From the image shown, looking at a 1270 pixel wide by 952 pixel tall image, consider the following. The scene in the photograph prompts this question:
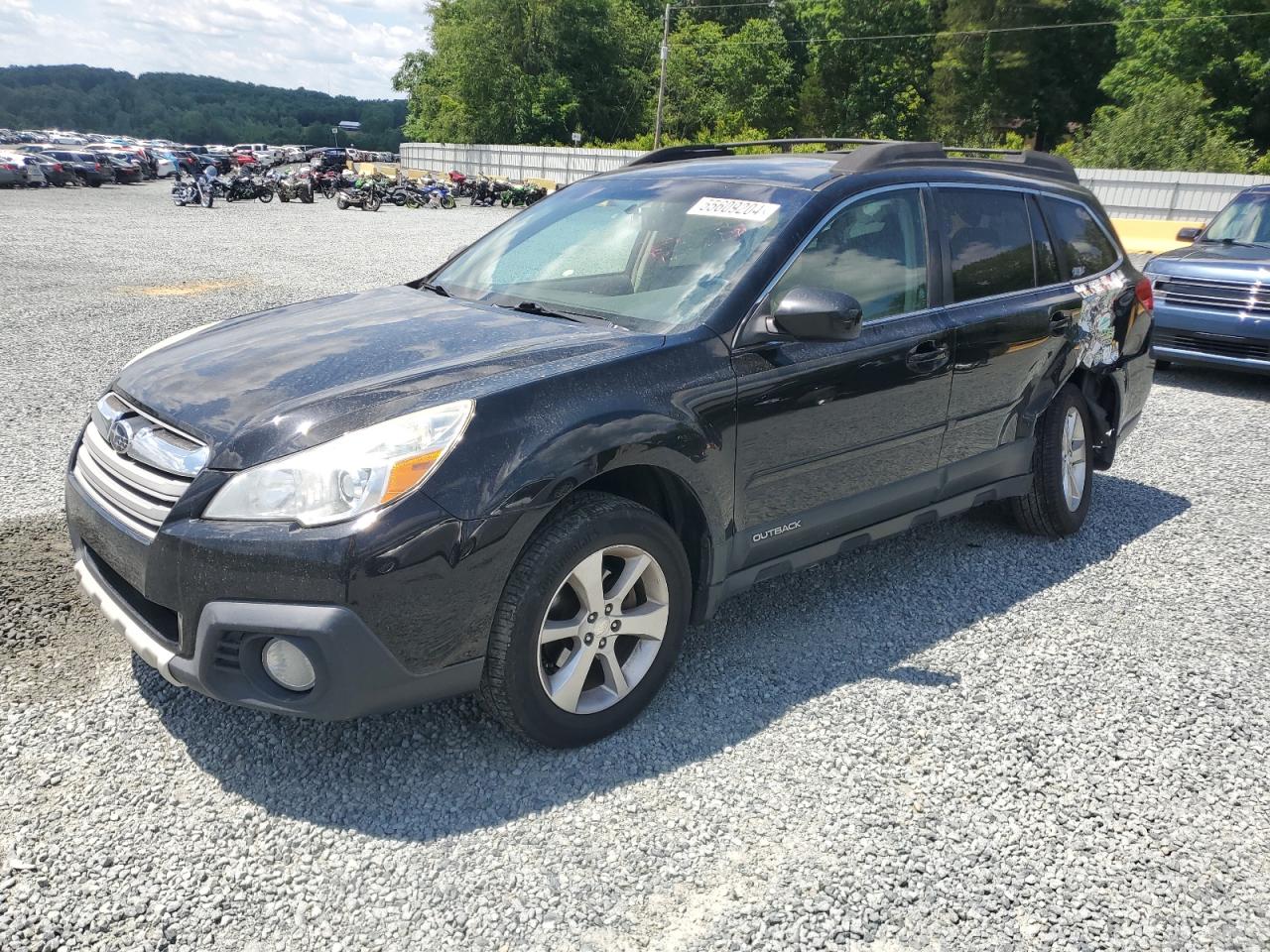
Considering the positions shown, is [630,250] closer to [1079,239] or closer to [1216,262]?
[1079,239]

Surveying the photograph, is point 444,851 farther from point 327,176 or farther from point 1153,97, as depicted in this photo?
point 1153,97

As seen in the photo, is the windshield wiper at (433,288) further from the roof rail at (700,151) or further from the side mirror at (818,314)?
the side mirror at (818,314)

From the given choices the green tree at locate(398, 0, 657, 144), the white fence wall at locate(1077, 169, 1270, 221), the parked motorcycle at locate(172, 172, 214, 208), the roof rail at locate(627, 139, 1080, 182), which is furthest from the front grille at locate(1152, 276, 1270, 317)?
the green tree at locate(398, 0, 657, 144)

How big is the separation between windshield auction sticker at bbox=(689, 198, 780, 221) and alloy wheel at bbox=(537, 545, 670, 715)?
135 centimetres

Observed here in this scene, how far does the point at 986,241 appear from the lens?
13.7 ft

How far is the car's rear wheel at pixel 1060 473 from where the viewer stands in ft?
15.1

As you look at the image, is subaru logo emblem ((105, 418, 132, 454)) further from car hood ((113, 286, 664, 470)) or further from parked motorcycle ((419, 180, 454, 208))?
parked motorcycle ((419, 180, 454, 208))

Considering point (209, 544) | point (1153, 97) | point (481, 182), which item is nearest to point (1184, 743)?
point (209, 544)

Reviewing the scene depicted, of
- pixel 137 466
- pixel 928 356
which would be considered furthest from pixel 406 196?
pixel 137 466

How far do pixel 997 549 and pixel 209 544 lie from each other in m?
3.64

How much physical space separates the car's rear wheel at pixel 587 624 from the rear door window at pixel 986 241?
1.87 meters

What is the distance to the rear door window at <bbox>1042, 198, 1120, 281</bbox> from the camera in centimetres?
464

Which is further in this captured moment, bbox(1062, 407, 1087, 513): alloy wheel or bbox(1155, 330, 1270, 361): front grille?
bbox(1155, 330, 1270, 361): front grille

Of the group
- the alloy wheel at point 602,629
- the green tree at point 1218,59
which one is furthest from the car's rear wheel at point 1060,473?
the green tree at point 1218,59
